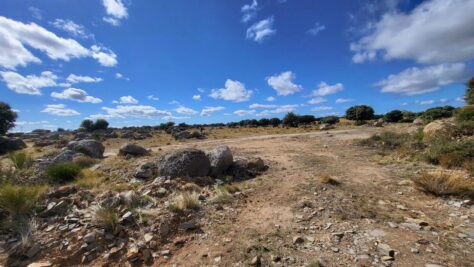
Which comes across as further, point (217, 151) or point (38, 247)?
point (217, 151)

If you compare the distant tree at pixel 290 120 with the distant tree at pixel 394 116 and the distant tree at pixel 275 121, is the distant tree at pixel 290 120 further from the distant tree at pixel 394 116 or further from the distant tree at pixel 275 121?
the distant tree at pixel 394 116

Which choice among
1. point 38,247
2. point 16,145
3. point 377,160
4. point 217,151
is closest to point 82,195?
point 38,247

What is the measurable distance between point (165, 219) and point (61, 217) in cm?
245

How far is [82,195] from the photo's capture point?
680cm

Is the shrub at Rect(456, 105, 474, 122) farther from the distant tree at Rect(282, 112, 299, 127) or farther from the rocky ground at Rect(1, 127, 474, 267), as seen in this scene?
the distant tree at Rect(282, 112, 299, 127)

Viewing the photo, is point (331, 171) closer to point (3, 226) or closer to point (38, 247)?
point (38, 247)

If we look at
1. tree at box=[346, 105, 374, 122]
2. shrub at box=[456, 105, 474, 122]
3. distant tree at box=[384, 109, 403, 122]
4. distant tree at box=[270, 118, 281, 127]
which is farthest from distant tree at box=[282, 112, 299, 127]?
shrub at box=[456, 105, 474, 122]

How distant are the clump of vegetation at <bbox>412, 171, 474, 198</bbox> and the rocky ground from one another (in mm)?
261

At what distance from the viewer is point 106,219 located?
5.13 meters

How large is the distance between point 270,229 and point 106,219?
11.2 feet

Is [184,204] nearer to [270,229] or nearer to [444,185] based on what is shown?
[270,229]

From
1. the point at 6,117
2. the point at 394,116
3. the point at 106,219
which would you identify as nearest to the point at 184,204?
the point at 106,219

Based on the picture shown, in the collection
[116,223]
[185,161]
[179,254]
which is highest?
[185,161]

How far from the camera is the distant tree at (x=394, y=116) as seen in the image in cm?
4216
